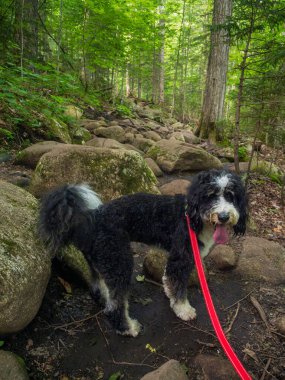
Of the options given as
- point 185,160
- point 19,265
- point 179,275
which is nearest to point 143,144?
point 185,160

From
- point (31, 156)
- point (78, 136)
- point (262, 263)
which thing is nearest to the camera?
point (262, 263)

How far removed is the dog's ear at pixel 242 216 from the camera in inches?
116

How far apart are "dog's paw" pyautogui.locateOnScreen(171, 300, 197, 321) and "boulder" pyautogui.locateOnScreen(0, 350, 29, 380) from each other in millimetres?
1696

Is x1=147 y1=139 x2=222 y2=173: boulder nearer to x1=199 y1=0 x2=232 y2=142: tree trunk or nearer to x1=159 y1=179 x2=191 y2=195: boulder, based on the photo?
x1=159 y1=179 x2=191 y2=195: boulder

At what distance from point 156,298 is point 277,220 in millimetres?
3957

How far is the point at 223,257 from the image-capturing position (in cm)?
423

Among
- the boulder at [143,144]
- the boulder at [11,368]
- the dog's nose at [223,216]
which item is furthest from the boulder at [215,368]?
the boulder at [143,144]

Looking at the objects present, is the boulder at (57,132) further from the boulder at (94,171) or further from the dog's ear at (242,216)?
the dog's ear at (242,216)

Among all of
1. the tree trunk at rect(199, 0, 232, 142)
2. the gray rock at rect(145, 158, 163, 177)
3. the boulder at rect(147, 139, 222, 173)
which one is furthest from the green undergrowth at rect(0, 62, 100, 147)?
the tree trunk at rect(199, 0, 232, 142)

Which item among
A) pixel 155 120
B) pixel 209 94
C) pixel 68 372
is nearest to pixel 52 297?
pixel 68 372

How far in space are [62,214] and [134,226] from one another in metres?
0.89

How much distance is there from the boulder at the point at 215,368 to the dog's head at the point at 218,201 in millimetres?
1185

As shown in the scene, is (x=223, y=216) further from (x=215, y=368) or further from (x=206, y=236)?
(x=215, y=368)

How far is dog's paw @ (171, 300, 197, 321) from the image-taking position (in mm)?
3254
